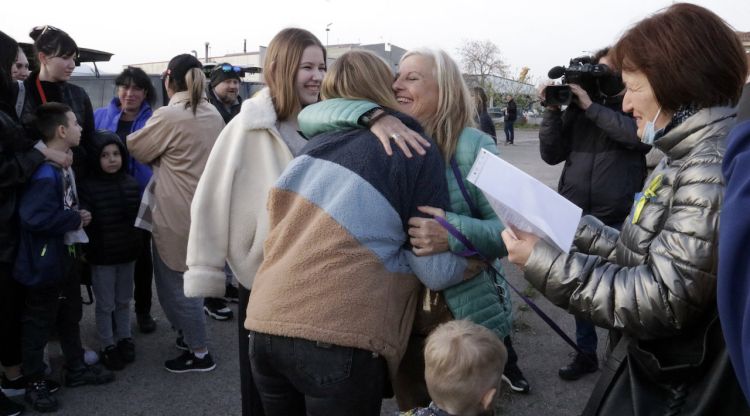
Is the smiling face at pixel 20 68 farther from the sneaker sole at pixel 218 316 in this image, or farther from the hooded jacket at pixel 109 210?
the sneaker sole at pixel 218 316

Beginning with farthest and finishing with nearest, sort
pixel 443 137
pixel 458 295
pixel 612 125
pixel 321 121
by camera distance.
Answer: pixel 612 125 < pixel 443 137 < pixel 458 295 < pixel 321 121

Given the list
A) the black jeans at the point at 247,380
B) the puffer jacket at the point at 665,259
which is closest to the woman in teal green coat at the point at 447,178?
the puffer jacket at the point at 665,259

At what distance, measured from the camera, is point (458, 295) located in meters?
1.91

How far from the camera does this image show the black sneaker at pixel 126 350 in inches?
149

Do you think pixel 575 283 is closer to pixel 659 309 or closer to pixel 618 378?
pixel 659 309

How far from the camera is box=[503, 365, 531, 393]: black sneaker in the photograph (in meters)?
3.43

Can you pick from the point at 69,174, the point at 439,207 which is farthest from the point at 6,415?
the point at 439,207

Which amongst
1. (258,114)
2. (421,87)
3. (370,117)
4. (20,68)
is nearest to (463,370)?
(370,117)

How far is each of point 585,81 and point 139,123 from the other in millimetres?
3250

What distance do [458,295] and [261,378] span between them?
2.31 feet

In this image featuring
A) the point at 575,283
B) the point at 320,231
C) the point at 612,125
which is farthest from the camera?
the point at 612,125

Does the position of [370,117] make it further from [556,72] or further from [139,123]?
[139,123]

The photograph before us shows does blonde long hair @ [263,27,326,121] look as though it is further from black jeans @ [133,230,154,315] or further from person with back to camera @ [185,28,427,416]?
black jeans @ [133,230,154,315]

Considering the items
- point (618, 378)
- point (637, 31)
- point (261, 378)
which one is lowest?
point (261, 378)
